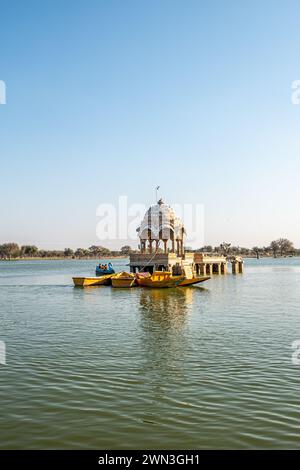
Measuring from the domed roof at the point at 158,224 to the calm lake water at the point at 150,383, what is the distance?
4823cm

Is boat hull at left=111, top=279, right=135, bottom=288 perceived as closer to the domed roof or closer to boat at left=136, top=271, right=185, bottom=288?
boat at left=136, top=271, right=185, bottom=288

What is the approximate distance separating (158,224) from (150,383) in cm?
6509

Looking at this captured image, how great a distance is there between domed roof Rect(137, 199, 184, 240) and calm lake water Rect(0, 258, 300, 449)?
158 ft

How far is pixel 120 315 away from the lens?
114ft

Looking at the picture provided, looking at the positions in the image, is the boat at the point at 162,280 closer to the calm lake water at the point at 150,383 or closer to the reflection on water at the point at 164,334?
the reflection on water at the point at 164,334

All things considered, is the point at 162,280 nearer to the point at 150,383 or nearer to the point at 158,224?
the point at 158,224

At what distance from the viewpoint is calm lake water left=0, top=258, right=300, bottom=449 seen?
1183 centimetres

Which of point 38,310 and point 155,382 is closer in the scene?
point 155,382

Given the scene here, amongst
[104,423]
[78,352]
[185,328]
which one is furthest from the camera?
[185,328]

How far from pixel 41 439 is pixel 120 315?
23.1 meters

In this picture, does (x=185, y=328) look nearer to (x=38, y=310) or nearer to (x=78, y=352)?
(x=78, y=352)

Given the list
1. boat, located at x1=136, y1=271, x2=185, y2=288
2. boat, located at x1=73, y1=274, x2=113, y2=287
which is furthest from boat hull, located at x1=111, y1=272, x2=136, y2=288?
boat, located at x1=73, y1=274, x2=113, y2=287

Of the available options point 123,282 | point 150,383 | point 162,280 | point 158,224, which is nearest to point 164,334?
point 150,383
